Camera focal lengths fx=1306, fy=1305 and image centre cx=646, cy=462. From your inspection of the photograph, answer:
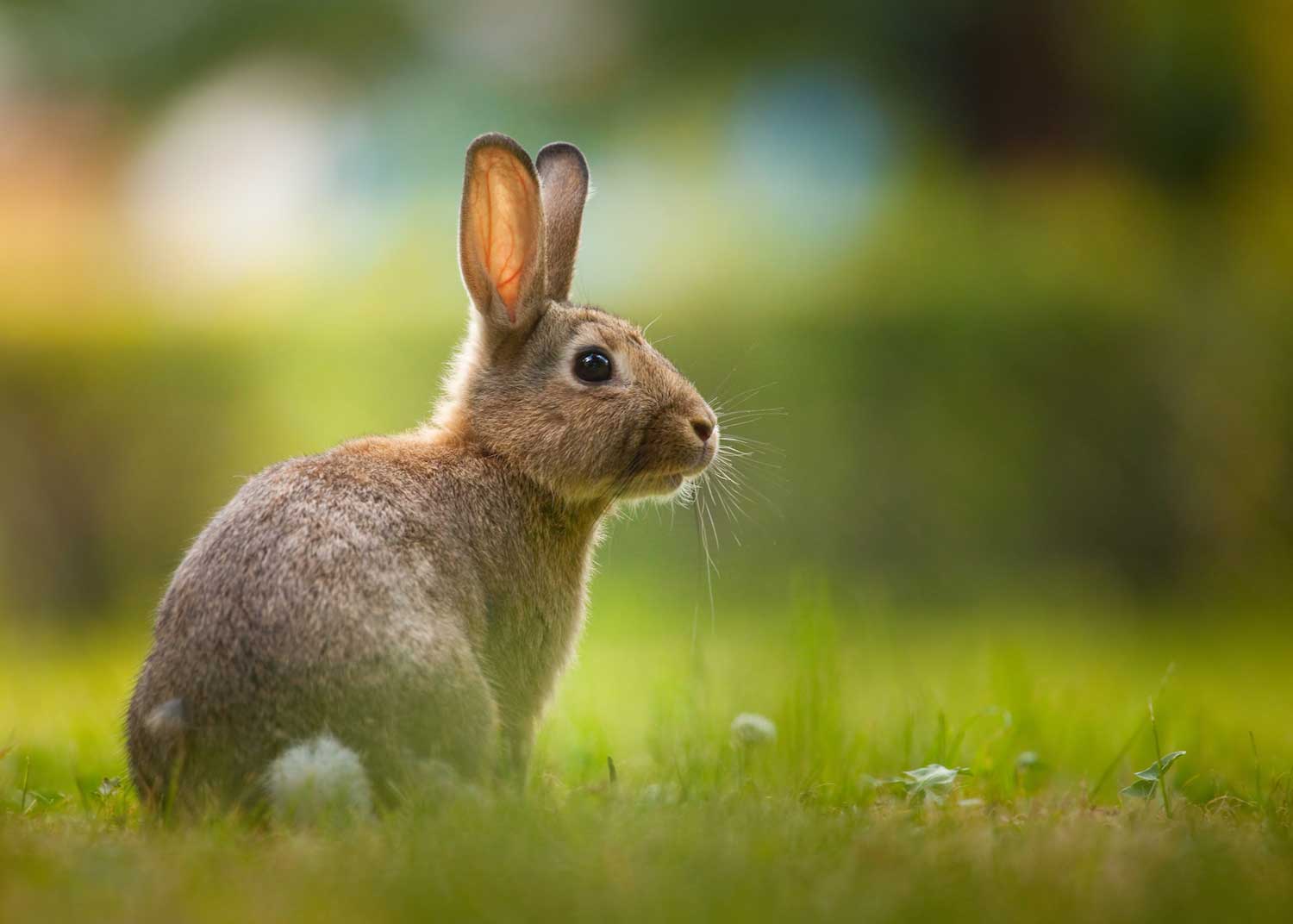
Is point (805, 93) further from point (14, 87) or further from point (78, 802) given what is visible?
point (78, 802)

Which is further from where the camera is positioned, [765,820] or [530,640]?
[530,640]

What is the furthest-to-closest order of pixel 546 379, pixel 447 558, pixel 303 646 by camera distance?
pixel 546 379, pixel 447 558, pixel 303 646

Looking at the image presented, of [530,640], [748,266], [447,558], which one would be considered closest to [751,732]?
[530,640]

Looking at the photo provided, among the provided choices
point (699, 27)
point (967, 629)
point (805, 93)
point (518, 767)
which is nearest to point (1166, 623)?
point (967, 629)

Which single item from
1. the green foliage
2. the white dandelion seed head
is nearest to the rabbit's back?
the white dandelion seed head

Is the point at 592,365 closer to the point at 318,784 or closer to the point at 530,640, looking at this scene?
the point at 530,640

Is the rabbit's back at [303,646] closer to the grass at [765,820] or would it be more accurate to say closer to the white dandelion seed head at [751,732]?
the grass at [765,820]

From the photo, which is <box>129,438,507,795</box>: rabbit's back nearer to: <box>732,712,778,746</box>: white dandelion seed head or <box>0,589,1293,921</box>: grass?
<box>0,589,1293,921</box>: grass
